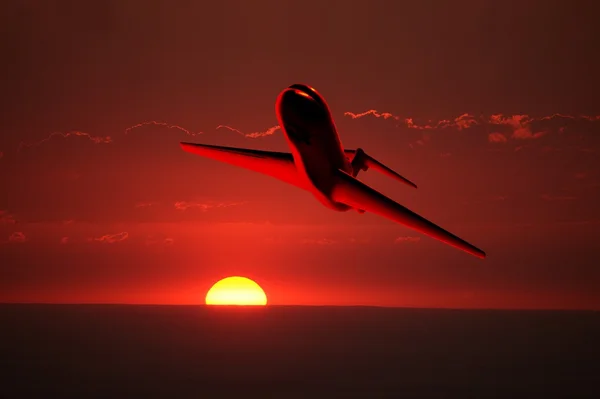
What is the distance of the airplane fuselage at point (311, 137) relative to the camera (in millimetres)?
23344

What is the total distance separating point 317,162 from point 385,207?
3725 mm

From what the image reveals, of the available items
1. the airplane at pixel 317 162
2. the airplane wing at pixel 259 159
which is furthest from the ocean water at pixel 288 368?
Result: the airplane at pixel 317 162

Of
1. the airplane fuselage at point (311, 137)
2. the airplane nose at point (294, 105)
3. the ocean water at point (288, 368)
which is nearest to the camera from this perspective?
the airplane nose at point (294, 105)

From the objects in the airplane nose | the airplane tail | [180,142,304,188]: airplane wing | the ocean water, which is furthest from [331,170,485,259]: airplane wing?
the ocean water

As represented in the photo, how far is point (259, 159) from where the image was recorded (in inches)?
1065

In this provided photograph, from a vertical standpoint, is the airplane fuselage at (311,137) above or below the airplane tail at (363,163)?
below

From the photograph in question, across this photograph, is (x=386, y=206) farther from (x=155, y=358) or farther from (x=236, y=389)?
(x=155, y=358)

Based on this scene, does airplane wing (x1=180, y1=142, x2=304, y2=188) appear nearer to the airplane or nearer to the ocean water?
the airplane

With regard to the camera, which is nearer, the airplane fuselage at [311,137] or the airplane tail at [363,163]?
the airplane fuselage at [311,137]

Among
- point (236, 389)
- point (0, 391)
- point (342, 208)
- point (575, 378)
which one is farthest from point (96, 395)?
point (575, 378)

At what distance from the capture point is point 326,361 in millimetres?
78625

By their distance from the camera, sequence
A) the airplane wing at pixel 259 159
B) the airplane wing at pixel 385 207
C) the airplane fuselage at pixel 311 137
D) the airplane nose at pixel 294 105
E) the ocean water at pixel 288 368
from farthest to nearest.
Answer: the ocean water at pixel 288 368
the airplane wing at pixel 259 159
the airplane fuselage at pixel 311 137
the airplane nose at pixel 294 105
the airplane wing at pixel 385 207

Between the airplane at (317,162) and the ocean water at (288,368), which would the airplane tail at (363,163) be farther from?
the ocean water at (288,368)

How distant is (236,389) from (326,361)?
89.6ft
